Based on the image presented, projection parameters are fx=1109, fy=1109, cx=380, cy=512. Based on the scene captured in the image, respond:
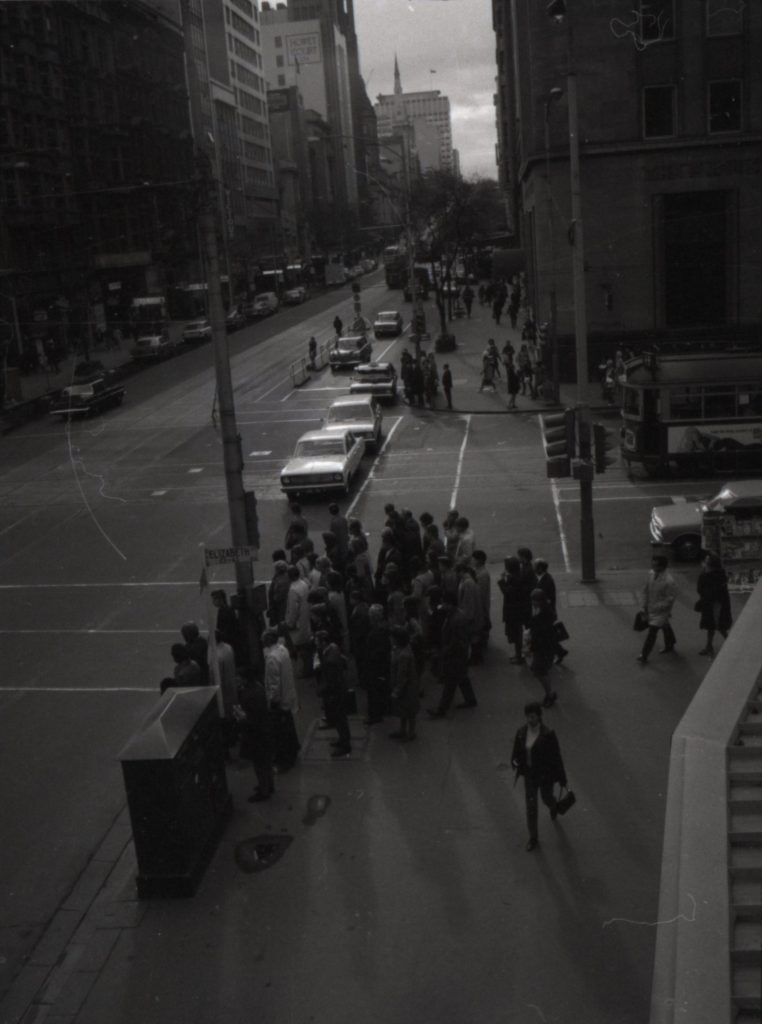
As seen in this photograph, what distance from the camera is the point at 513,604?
14.0 m

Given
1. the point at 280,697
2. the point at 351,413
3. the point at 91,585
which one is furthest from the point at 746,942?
the point at 351,413

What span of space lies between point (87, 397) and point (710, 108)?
24.7 metres

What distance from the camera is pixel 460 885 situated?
8.97m

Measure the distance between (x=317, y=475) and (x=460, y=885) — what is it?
16432mm

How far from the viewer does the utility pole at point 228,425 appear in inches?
518

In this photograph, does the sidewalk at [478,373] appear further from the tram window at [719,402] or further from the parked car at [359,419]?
the parked car at [359,419]

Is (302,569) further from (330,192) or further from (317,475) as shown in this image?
(330,192)

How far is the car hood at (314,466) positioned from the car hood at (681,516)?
799cm

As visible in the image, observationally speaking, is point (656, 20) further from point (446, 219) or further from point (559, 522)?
point (446, 219)

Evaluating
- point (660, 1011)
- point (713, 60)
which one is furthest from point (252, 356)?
point (660, 1011)

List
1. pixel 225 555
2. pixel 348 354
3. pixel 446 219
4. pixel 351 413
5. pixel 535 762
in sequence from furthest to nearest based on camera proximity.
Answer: pixel 446 219 → pixel 348 354 → pixel 351 413 → pixel 225 555 → pixel 535 762

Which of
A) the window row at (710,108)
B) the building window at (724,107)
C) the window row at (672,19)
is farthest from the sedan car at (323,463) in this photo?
the window row at (672,19)

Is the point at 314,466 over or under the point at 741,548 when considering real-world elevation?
over

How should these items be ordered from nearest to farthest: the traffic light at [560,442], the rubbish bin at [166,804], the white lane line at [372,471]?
the rubbish bin at [166,804] < the traffic light at [560,442] < the white lane line at [372,471]
